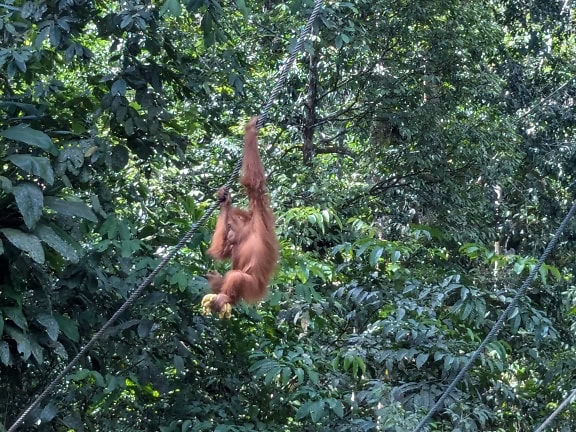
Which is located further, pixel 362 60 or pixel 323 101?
pixel 323 101

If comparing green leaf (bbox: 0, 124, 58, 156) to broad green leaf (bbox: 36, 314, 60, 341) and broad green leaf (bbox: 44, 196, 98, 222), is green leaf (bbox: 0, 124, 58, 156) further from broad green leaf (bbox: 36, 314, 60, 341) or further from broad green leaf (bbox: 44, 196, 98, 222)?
broad green leaf (bbox: 36, 314, 60, 341)

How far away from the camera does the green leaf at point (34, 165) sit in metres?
2.96

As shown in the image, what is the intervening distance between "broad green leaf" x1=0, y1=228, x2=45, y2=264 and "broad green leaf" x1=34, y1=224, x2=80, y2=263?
5cm

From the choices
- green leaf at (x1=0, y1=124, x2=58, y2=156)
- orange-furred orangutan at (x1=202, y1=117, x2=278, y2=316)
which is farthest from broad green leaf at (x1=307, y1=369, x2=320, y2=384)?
green leaf at (x1=0, y1=124, x2=58, y2=156)

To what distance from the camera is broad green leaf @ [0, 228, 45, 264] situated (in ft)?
9.35

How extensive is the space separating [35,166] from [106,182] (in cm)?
99

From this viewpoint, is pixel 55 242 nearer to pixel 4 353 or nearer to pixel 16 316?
pixel 16 316

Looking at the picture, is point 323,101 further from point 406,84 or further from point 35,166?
point 35,166

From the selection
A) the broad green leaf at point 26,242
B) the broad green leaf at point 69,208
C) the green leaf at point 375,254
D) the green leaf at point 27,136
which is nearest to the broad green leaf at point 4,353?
the broad green leaf at point 26,242

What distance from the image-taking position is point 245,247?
3396 mm

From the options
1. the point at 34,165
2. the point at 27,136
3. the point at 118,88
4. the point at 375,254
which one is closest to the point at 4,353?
the point at 34,165

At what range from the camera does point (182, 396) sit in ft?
12.3

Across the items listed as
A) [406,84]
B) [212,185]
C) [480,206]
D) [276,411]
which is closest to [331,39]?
[406,84]

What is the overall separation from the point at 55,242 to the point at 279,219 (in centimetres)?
214
